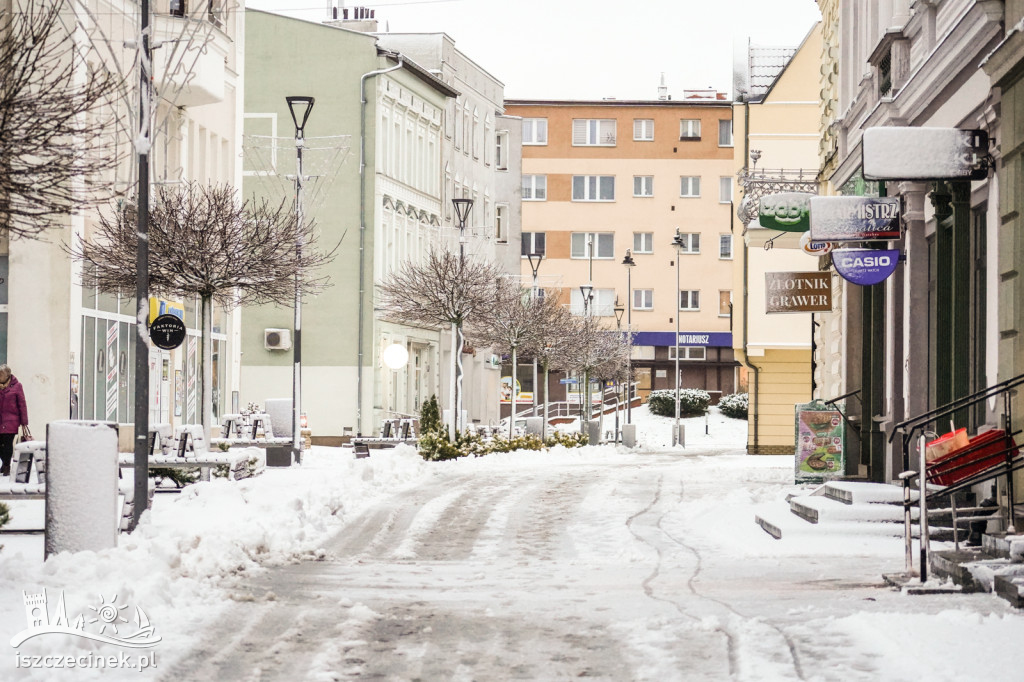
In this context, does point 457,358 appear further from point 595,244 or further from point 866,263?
point 595,244

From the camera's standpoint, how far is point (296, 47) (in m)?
50.5

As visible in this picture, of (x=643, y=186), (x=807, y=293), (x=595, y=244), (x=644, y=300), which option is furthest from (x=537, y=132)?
(x=807, y=293)

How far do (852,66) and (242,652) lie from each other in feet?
57.2

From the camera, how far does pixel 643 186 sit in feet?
280

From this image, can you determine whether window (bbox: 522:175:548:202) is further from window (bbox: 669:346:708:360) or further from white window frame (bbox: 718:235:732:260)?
window (bbox: 669:346:708:360)

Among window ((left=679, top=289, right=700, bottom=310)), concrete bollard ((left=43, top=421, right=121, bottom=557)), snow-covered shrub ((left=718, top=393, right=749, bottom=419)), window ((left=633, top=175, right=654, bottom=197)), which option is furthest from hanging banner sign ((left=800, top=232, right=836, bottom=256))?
window ((left=633, top=175, right=654, bottom=197))

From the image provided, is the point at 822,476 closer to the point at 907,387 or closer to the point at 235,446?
the point at 907,387

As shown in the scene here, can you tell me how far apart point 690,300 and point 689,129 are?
8.73 m

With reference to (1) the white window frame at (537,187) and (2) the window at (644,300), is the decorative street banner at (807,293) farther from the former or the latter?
(1) the white window frame at (537,187)

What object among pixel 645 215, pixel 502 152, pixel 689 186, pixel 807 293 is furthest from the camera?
pixel 645 215

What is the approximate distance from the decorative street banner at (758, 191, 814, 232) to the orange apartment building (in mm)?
59705

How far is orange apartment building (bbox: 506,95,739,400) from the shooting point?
8469cm

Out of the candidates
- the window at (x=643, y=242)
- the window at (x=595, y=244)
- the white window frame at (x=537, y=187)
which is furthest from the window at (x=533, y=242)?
the window at (x=643, y=242)

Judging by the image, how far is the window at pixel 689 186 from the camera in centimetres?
8494
